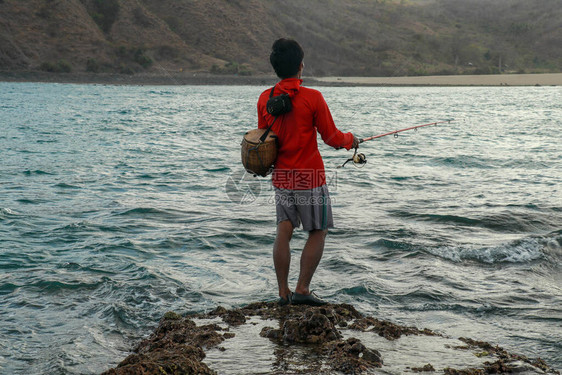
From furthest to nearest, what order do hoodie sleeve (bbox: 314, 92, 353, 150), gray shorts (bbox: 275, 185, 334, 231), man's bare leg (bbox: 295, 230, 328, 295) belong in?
1. man's bare leg (bbox: 295, 230, 328, 295)
2. gray shorts (bbox: 275, 185, 334, 231)
3. hoodie sleeve (bbox: 314, 92, 353, 150)

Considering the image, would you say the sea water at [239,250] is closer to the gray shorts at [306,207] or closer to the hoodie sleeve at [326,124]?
the gray shorts at [306,207]

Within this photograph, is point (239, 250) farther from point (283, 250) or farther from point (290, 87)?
point (290, 87)

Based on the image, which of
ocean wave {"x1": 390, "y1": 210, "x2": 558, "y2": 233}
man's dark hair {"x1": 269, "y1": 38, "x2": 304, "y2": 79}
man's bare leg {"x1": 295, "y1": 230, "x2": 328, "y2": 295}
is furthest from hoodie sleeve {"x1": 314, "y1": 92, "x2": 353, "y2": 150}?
ocean wave {"x1": 390, "y1": 210, "x2": 558, "y2": 233}

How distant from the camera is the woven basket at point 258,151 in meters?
4.43

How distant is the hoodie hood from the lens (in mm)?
4410

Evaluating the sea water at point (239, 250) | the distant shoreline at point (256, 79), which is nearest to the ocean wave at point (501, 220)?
the sea water at point (239, 250)

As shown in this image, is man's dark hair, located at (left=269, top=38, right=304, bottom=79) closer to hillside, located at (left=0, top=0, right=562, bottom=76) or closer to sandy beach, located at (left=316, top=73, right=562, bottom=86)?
hillside, located at (left=0, top=0, right=562, bottom=76)

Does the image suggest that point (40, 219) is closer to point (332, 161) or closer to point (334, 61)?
point (332, 161)

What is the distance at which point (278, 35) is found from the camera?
378 feet

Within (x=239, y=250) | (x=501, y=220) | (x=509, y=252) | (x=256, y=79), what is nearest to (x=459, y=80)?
(x=256, y=79)

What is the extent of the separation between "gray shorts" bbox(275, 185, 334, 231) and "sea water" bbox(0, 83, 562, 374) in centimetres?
102

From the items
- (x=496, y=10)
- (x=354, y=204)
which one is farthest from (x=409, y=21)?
(x=354, y=204)

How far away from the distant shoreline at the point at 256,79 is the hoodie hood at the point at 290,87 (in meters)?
82.9

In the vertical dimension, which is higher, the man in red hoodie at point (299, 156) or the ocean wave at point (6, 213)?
the man in red hoodie at point (299, 156)
